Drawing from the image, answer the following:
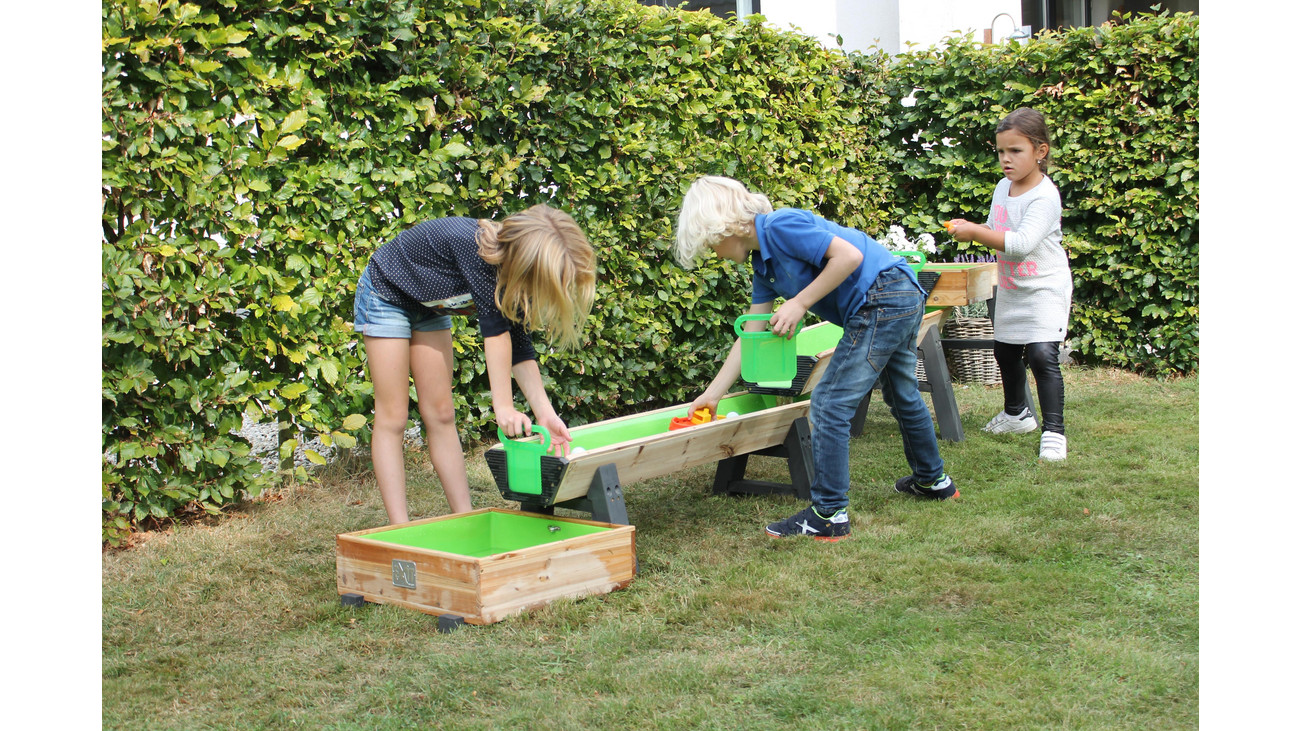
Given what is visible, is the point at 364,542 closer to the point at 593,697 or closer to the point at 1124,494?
the point at 593,697

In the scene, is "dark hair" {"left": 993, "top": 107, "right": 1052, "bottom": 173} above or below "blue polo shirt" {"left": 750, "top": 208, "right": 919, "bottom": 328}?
above

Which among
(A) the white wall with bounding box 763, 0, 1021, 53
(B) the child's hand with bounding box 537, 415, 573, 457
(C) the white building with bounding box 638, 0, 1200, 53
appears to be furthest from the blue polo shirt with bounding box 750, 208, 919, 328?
(A) the white wall with bounding box 763, 0, 1021, 53

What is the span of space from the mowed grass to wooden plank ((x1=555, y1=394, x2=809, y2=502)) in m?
0.28

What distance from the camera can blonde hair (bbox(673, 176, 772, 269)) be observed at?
3666 millimetres

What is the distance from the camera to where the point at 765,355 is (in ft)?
13.2

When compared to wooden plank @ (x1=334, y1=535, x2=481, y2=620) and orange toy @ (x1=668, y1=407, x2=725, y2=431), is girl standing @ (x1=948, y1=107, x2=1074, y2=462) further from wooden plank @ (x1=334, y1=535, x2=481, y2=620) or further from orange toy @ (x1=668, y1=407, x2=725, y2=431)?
wooden plank @ (x1=334, y1=535, x2=481, y2=620)

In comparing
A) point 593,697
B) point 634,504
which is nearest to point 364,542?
point 593,697

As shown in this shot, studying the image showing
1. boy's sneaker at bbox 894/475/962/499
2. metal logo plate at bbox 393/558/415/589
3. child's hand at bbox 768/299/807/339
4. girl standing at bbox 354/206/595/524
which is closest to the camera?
metal logo plate at bbox 393/558/415/589

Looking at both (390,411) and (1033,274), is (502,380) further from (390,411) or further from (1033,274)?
(1033,274)

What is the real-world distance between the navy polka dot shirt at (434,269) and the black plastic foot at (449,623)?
3.03 feet

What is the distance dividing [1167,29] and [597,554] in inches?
228

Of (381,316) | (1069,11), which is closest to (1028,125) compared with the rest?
(381,316)

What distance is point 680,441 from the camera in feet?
12.6

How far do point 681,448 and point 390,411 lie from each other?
1034 mm
